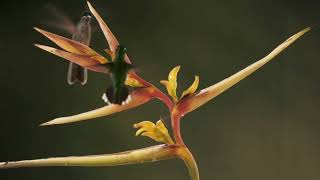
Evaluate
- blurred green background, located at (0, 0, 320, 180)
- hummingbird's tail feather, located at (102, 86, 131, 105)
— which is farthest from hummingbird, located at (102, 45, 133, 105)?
blurred green background, located at (0, 0, 320, 180)

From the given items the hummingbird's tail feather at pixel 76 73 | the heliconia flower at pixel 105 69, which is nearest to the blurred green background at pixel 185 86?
the hummingbird's tail feather at pixel 76 73

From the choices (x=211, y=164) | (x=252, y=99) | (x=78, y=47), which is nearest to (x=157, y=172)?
(x=211, y=164)

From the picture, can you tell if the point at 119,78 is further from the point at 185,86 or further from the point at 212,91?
the point at 185,86

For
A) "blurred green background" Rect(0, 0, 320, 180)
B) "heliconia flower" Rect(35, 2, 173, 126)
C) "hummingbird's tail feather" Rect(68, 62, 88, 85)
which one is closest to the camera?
"heliconia flower" Rect(35, 2, 173, 126)

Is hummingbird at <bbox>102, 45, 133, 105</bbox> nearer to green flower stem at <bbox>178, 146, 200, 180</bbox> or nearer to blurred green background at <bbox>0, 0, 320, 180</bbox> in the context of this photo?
green flower stem at <bbox>178, 146, 200, 180</bbox>

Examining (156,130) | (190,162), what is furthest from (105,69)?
(190,162)

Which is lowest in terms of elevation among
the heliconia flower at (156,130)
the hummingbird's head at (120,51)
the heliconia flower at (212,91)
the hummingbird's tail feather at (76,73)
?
the heliconia flower at (156,130)

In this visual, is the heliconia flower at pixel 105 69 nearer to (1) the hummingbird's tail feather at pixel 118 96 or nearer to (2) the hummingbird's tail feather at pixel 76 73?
(1) the hummingbird's tail feather at pixel 118 96
